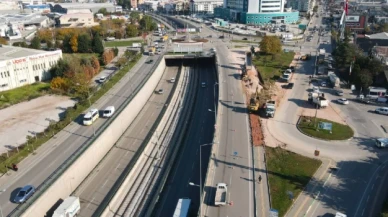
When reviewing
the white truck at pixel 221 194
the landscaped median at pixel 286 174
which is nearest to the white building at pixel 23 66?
the landscaped median at pixel 286 174

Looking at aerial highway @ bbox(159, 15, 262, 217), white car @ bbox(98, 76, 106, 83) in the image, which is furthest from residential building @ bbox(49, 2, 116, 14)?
aerial highway @ bbox(159, 15, 262, 217)

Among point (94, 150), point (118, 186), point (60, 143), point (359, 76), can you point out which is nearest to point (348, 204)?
point (118, 186)

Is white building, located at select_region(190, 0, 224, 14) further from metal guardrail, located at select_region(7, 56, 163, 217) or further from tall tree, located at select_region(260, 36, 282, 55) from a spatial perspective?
metal guardrail, located at select_region(7, 56, 163, 217)

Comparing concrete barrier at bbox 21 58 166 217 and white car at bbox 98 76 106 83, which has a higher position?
white car at bbox 98 76 106 83

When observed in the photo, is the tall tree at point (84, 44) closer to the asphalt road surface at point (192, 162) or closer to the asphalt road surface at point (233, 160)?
the asphalt road surface at point (192, 162)

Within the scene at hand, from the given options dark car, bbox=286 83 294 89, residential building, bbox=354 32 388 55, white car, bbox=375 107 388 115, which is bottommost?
white car, bbox=375 107 388 115

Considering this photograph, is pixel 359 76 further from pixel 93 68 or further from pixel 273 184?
pixel 93 68
